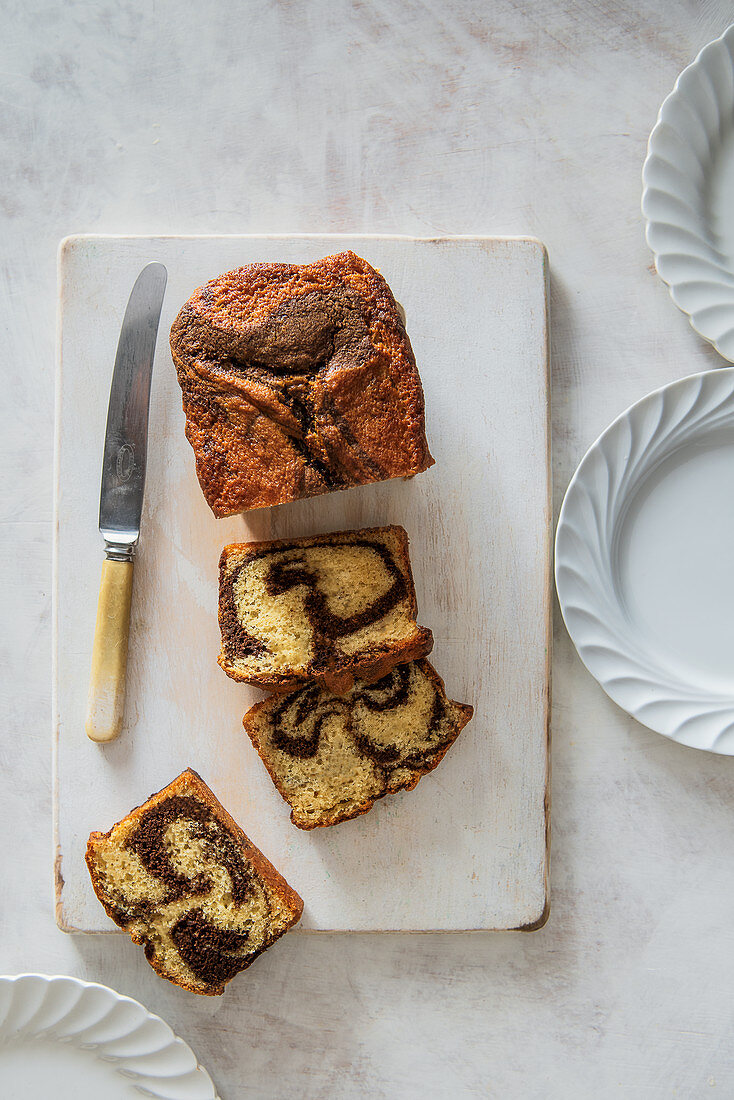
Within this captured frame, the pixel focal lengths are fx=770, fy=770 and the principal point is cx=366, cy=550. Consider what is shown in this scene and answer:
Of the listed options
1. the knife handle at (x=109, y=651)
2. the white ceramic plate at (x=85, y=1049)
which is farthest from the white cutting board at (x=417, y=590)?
the white ceramic plate at (x=85, y=1049)

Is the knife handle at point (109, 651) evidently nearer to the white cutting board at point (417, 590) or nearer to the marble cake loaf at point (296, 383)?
the white cutting board at point (417, 590)

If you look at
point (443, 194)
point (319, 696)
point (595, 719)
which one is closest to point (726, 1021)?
point (595, 719)

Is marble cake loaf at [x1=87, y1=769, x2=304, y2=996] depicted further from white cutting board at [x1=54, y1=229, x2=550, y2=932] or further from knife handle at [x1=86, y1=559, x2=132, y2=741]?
knife handle at [x1=86, y1=559, x2=132, y2=741]

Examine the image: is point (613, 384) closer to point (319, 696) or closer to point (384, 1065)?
point (319, 696)

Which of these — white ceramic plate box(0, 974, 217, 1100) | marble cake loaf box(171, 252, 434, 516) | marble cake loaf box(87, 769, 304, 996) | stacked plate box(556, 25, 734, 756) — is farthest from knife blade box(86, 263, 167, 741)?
stacked plate box(556, 25, 734, 756)

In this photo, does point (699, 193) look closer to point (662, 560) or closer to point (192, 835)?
point (662, 560)

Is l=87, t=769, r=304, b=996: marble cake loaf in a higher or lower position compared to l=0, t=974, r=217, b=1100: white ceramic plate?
higher
